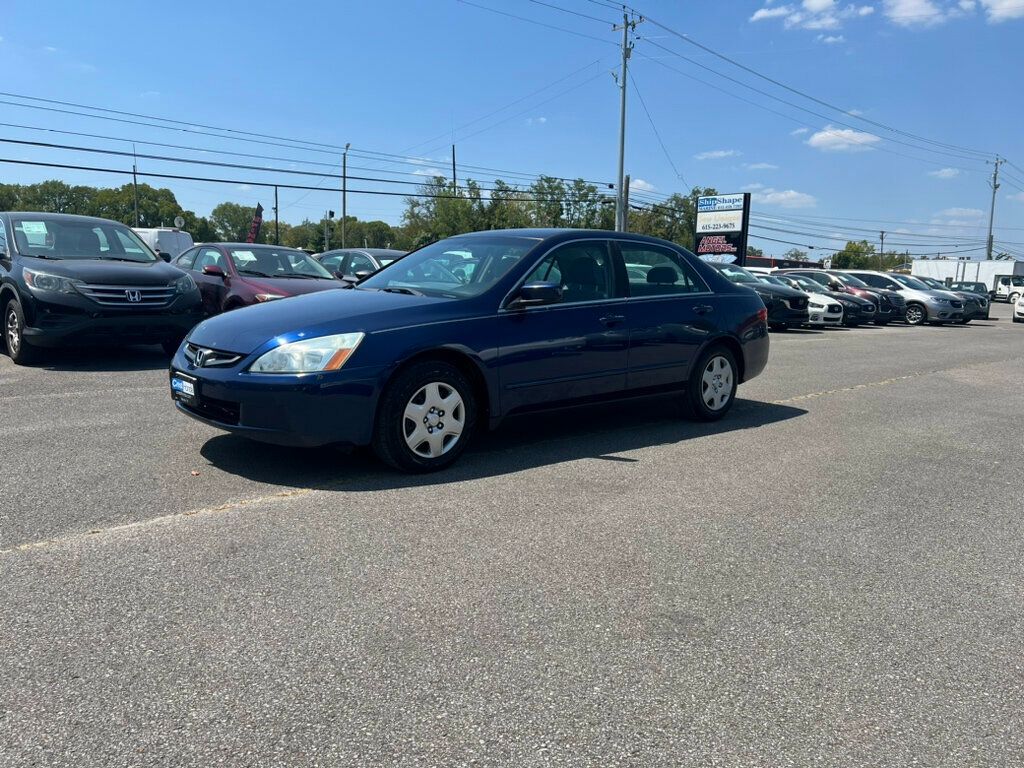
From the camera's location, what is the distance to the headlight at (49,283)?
864cm

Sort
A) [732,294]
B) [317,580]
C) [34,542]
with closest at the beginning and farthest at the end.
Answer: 1. [317,580]
2. [34,542]
3. [732,294]

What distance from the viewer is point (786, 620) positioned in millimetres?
3305

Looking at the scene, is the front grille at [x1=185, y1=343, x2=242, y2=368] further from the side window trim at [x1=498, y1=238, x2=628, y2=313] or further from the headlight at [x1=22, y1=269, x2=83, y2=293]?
the headlight at [x1=22, y1=269, x2=83, y2=293]

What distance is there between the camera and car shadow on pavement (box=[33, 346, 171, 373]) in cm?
906

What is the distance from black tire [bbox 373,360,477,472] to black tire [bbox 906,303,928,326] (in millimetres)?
23386

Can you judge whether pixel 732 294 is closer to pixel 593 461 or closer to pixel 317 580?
pixel 593 461

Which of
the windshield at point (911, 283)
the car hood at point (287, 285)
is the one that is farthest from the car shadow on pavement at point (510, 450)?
the windshield at point (911, 283)

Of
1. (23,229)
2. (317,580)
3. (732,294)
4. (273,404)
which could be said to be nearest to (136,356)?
(23,229)

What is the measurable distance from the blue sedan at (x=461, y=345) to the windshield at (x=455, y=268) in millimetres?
16

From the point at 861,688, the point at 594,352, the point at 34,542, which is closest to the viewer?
the point at 861,688

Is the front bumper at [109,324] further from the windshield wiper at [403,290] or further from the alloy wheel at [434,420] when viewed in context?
the alloy wheel at [434,420]

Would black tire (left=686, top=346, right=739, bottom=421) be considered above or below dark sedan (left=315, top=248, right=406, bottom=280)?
below

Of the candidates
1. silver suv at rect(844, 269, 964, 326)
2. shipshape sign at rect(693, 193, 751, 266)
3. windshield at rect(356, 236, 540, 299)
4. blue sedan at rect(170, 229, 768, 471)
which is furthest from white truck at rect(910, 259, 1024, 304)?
windshield at rect(356, 236, 540, 299)

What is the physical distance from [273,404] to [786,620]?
2902 mm
